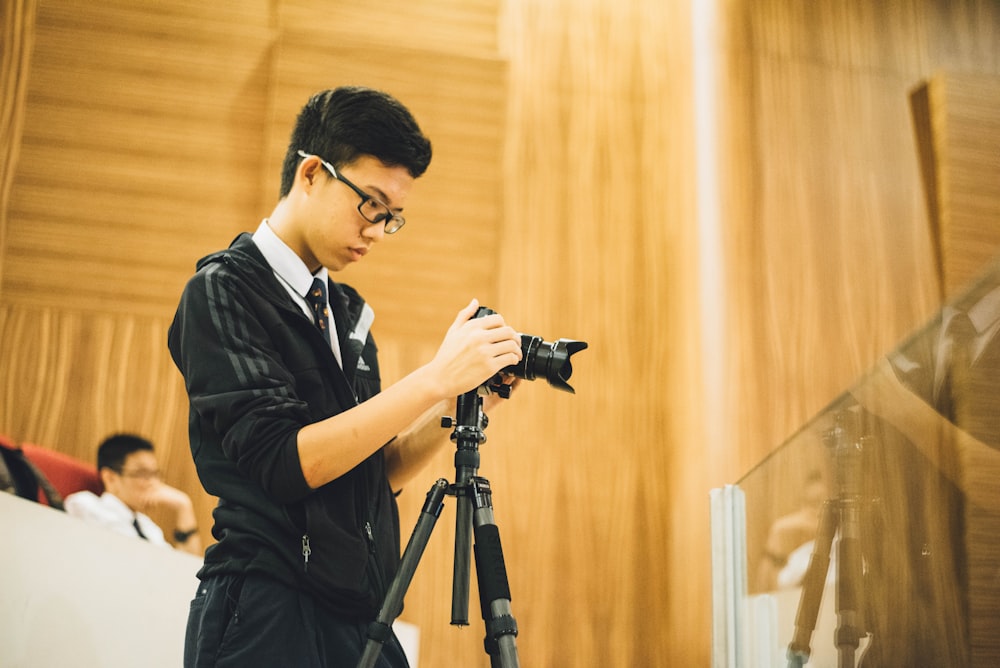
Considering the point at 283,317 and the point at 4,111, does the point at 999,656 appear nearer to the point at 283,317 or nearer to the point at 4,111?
the point at 283,317

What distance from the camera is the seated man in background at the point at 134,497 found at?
2.85 m

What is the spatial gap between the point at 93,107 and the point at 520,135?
1495mm

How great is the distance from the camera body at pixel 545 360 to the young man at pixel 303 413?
0.03m

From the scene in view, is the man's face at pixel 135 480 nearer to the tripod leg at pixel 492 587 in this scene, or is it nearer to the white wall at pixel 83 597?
the white wall at pixel 83 597

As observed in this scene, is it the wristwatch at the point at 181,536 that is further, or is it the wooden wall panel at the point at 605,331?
the wooden wall panel at the point at 605,331

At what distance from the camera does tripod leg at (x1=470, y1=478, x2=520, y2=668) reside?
101 centimetres

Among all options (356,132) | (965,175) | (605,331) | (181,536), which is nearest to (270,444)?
(356,132)

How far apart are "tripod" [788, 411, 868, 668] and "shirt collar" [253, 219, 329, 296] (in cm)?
83

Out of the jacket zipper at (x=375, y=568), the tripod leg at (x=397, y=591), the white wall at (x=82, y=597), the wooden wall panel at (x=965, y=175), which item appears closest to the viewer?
the tripod leg at (x=397, y=591)

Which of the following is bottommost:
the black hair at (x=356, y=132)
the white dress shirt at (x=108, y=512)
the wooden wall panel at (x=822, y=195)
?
the white dress shirt at (x=108, y=512)

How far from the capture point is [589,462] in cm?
313

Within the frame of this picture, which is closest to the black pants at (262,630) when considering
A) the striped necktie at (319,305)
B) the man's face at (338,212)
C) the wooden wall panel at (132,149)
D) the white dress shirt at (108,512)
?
the striped necktie at (319,305)

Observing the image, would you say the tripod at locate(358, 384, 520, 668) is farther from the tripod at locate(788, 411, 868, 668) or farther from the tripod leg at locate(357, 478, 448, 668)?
the tripod at locate(788, 411, 868, 668)

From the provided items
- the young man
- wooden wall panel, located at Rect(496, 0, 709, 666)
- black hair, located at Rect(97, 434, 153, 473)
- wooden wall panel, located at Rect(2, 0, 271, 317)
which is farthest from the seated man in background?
the young man
